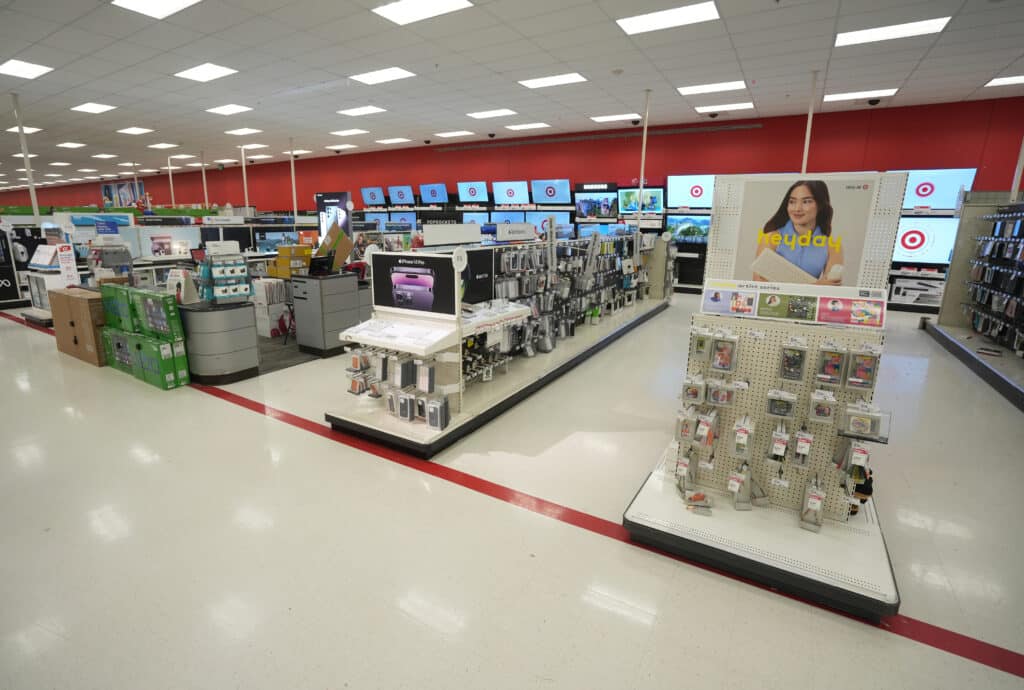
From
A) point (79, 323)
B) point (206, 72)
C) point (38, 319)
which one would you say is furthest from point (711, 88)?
point (38, 319)

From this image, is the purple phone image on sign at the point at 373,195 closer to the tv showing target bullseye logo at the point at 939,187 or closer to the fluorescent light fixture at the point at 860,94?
the fluorescent light fixture at the point at 860,94

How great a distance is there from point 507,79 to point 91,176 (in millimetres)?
24372

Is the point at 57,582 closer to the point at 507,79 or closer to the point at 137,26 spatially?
the point at 137,26

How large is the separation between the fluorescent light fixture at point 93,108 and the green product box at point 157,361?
23.6 feet

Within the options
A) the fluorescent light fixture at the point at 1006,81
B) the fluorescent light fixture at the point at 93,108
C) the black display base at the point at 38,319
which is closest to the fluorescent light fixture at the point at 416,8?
the black display base at the point at 38,319

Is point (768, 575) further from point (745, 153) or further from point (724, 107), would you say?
point (745, 153)

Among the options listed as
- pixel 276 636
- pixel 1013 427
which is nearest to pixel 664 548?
pixel 276 636

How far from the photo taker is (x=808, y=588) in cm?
229

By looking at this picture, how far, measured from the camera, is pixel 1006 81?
756 cm

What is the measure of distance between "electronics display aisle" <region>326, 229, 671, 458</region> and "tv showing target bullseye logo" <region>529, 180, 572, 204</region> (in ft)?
19.3

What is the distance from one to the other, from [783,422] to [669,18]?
15.9ft

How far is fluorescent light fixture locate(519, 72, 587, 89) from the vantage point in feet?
25.2

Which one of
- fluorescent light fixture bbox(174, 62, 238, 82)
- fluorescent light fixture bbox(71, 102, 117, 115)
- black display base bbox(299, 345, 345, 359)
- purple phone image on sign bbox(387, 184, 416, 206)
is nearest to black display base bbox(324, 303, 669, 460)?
black display base bbox(299, 345, 345, 359)

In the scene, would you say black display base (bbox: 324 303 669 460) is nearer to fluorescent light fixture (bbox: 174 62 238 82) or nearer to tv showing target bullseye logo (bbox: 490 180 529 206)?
fluorescent light fixture (bbox: 174 62 238 82)
